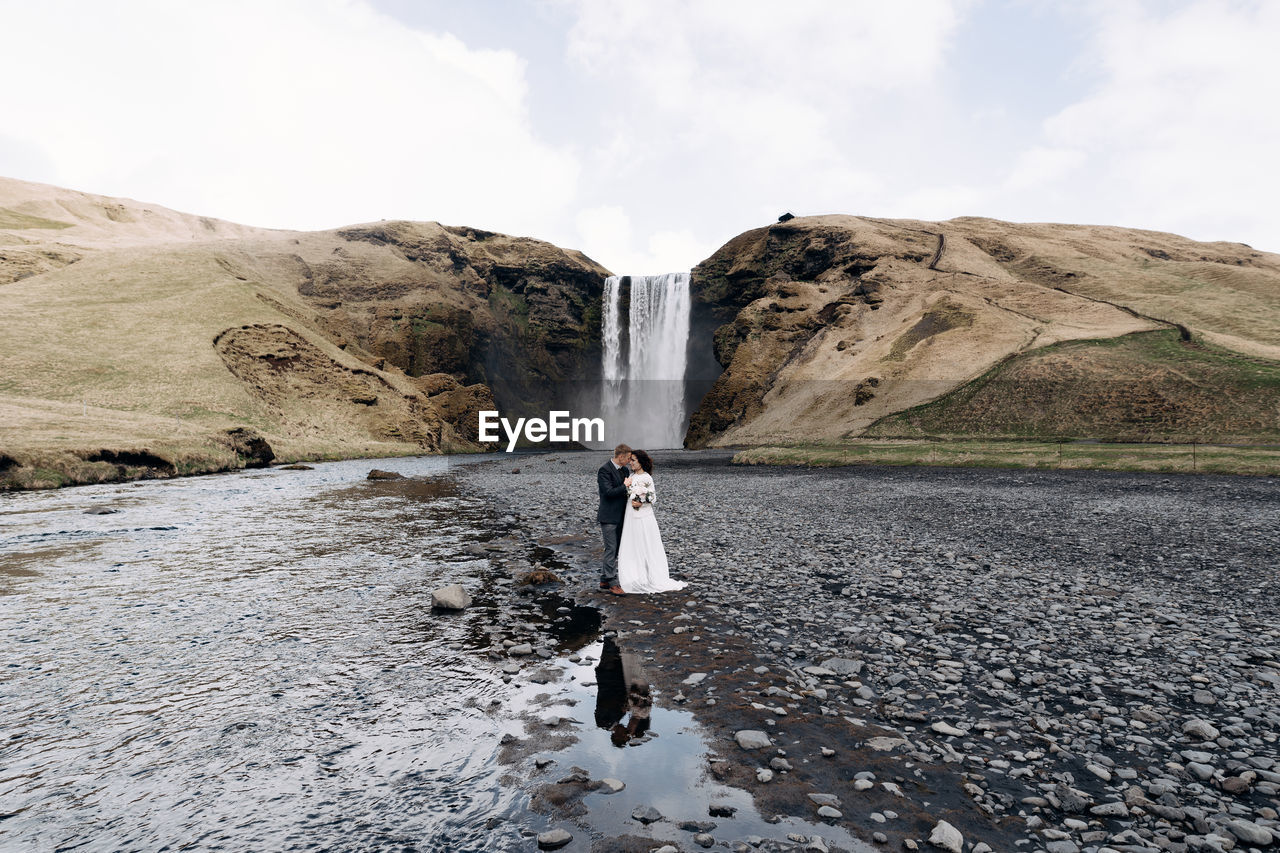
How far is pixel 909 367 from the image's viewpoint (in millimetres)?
75250

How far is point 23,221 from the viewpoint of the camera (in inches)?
6909

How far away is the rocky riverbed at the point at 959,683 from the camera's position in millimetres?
5262

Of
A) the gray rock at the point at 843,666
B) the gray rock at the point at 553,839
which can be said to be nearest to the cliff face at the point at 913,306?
the gray rock at the point at 843,666

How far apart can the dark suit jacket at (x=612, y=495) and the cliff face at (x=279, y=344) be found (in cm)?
3704

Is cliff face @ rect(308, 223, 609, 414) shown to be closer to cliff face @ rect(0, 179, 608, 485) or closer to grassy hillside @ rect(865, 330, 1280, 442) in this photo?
cliff face @ rect(0, 179, 608, 485)

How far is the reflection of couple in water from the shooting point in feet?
23.5

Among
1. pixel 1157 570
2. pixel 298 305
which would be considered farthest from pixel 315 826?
pixel 298 305

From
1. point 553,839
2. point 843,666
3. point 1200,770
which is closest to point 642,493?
point 843,666

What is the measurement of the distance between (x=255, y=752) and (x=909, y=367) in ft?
262

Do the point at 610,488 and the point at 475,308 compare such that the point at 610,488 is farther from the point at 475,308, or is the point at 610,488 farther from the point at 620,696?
the point at 475,308

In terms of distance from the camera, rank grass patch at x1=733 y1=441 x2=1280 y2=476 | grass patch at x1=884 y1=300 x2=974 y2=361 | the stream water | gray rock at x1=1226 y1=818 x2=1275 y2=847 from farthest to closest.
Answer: grass patch at x1=884 y1=300 x2=974 y2=361
grass patch at x1=733 y1=441 x2=1280 y2=476
the stream water
gray rock at x1=1226 y1=818 x2=1275 y2=847

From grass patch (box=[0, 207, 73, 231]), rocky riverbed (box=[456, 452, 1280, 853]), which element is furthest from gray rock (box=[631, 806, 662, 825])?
grass patch (box=[0, 207, 73, 231])

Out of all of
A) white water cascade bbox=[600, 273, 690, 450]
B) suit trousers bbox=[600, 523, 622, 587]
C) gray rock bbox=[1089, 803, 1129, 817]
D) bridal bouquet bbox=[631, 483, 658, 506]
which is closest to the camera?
gray rock bbox=[1089, 803, 1129, 817]

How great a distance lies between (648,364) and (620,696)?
4202 inches
